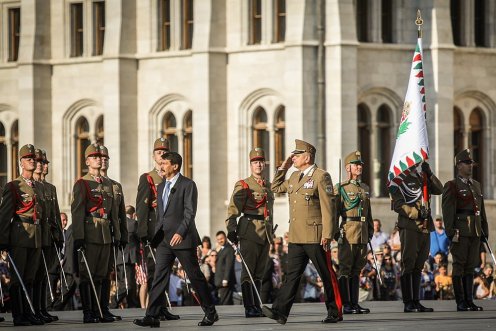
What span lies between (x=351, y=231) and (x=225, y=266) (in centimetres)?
769

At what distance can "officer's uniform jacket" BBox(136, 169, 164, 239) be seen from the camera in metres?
27.5

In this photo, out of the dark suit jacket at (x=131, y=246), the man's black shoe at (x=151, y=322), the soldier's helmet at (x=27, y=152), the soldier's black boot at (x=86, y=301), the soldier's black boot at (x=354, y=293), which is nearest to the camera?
the man's black shoe at (x=151, y=322)

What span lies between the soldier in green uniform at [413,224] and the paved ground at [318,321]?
54cm

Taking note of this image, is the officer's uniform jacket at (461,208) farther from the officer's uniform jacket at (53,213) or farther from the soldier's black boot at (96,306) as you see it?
the officer's uniform jacket at (53,213)

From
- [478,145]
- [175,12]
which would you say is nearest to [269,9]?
[175,12]

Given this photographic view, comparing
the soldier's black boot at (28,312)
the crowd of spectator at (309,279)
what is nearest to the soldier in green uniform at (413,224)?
the soldier's black boot at (28,312)

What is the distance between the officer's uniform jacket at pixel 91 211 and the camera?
87.9ft

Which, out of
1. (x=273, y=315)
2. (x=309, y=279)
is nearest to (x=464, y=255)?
(x=273, y=315)

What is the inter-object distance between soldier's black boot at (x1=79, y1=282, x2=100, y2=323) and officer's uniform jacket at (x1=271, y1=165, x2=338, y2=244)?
3.06 m

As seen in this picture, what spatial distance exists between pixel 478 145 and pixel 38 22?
13.1 m

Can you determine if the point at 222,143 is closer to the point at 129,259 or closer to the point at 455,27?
the point at 455,27

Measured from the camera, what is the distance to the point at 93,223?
1059 inches

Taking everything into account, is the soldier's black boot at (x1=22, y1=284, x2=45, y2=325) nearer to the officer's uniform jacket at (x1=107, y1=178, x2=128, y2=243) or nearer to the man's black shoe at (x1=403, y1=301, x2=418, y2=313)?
the officer's uniform jacket at (x1=107, y1=178, x2=128, y2=243)

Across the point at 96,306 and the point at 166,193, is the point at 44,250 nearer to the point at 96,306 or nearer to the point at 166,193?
the point at 96,306
